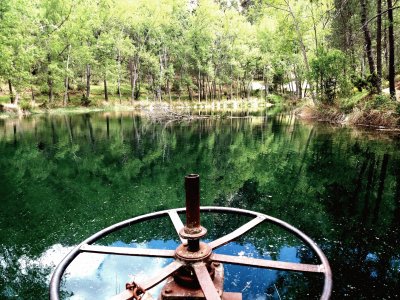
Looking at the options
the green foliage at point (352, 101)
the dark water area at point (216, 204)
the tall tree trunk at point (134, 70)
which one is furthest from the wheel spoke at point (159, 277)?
the tall tree trunk at point (134, 70)

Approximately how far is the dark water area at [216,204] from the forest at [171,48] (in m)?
11.8

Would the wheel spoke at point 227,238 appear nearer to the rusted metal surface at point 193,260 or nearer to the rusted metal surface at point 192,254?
the rusted metal surface at point 193,260

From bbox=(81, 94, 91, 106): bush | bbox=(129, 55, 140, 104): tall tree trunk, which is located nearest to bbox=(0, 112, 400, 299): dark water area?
bbox=(81, 94, 91, 106): bush

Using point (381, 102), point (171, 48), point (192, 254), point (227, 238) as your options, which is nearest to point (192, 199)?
point (192, 254)

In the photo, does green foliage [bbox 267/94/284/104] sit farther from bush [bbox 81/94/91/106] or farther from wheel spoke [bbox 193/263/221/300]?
wheel spoke [bbox 193/263/221/300]

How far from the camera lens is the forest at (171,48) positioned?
90.5ft

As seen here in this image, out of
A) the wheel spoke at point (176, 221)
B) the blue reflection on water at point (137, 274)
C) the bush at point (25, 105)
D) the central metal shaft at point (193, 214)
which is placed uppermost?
the bush at point (25, 105)

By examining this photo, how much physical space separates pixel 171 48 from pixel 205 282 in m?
50.6

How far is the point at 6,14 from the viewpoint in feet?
107

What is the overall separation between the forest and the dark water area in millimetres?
11815

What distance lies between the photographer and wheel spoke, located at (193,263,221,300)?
2.42 m

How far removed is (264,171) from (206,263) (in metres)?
8.93

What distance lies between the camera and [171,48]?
5006 cm

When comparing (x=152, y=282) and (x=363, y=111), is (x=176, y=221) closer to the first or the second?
(x=152, y=282)
